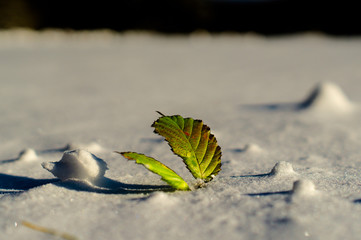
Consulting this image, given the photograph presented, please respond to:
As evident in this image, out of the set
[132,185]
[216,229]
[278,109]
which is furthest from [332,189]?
[278,109]

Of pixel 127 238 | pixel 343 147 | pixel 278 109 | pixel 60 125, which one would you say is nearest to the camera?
pixel 127 238

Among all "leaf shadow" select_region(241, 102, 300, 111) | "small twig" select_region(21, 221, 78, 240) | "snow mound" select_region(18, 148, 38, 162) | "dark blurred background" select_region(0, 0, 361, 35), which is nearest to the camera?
"small twig" select_region(21, 221, 78, 240)

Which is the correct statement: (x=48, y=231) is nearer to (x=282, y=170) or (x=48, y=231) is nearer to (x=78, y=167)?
(x=78, y=167)

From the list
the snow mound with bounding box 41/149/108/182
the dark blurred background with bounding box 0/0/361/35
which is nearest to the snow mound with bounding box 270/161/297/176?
the snow mound with bounding box 41/149/108/182

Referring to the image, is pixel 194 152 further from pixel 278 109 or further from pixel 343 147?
pixel 278 109

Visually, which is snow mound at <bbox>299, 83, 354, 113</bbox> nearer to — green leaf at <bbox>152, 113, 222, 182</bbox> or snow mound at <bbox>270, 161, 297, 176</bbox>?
snow mound at <bbox>270, 161, 297, 176</bbox>

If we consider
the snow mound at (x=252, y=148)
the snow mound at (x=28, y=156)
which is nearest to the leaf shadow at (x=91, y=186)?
the snow mound at (x=28, y=156)
